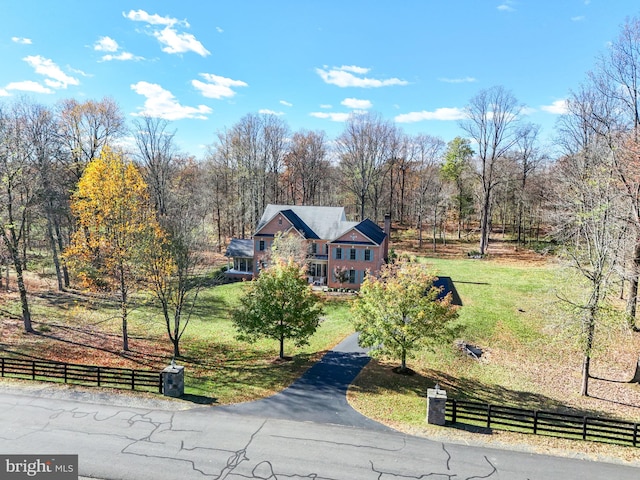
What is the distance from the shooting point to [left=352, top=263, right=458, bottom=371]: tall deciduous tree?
1789 cm

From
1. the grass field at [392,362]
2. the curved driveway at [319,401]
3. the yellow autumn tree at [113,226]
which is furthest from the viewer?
the yellow autumn tree at [113,226]

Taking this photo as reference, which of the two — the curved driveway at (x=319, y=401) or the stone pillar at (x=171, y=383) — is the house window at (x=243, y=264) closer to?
the curved driveway at (x=319, y=401)

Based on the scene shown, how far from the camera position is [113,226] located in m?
23.1

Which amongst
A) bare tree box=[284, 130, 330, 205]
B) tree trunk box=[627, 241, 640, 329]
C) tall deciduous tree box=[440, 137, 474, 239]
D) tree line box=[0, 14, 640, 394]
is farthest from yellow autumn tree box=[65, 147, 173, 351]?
tall deciduous tree box=[440, 137, 474, 239]

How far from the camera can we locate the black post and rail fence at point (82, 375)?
1644 centimetres

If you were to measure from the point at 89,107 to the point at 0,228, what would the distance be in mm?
20925

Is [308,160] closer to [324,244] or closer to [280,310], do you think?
[324,244]

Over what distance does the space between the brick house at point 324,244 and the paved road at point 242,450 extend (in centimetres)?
2236

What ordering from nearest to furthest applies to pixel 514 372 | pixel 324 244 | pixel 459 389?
pixel 459 389
pixel 514 372
pixel 324 244

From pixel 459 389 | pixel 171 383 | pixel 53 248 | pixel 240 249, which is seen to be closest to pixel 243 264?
pixel 240 249

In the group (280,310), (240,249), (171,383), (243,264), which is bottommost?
(171,383)

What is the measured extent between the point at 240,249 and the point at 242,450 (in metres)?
31.6

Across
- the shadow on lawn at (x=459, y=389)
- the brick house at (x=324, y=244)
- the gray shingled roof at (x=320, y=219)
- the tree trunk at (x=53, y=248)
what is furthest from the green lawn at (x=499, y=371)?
the tree trunk at (x=53, y=248)

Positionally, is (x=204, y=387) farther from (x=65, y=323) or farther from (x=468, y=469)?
(x=65, y=323)
